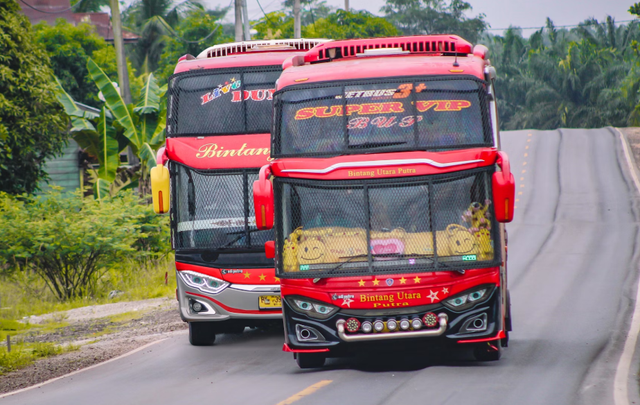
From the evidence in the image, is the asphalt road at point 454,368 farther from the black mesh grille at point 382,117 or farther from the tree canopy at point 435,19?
the tree canopy at point 435,19

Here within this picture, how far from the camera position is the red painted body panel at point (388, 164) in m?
9.16

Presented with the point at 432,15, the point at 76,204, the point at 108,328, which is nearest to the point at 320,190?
the point at 108,328

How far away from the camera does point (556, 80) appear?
63562mm

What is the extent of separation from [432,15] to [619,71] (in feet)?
76.3

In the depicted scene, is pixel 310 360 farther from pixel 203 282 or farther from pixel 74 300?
pixel 74 300

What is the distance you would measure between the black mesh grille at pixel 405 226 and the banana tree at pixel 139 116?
14535 millimetres

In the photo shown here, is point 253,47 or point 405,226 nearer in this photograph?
point 405,226

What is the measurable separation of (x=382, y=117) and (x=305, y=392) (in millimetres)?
3182

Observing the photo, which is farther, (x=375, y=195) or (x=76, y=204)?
(x=76, y=204)

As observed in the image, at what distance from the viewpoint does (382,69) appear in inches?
388

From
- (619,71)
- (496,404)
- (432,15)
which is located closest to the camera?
(496,404)

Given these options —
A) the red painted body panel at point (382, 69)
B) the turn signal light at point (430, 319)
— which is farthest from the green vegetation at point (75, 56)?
the turn signal light at point (430, 319)

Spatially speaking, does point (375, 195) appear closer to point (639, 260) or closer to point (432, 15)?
point (639, 260)

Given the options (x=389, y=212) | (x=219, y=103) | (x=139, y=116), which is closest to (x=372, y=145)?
(x=389, y=212)
